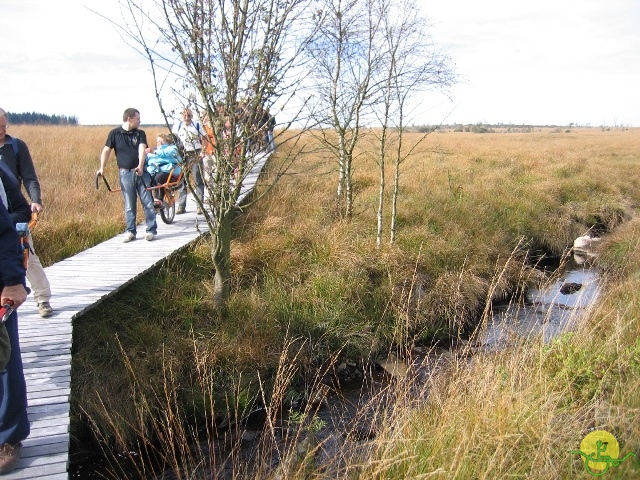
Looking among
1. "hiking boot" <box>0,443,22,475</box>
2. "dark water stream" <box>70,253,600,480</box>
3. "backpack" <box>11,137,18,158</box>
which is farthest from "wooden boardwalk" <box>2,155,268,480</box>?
"backpack" <box>11,137,18,158</box>

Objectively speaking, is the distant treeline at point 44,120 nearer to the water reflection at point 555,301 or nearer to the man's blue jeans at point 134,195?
the man's blue jeans at point 134,195

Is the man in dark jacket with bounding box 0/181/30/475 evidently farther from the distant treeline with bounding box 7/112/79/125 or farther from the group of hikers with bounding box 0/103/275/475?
the distant treeline with bounding box 7/112/79/125

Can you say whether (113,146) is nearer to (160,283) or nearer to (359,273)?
(160,283)

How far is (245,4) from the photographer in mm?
4781

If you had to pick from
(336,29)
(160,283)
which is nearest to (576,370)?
(160,283)

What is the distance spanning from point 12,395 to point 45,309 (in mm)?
2128

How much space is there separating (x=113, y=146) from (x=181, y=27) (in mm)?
2688

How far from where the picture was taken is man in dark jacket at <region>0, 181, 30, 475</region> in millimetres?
2723

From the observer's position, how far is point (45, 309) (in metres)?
4.88

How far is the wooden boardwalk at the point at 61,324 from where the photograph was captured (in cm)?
320

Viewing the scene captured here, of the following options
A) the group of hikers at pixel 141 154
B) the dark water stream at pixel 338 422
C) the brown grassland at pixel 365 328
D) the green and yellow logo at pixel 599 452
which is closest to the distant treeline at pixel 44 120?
the brown grassland at pixel 365 328

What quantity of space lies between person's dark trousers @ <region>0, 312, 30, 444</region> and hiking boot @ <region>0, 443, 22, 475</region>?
32 millimetres

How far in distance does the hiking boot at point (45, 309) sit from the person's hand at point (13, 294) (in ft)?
7.62

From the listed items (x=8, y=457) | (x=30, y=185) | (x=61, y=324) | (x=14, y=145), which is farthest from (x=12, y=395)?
(x=14, y=145)
